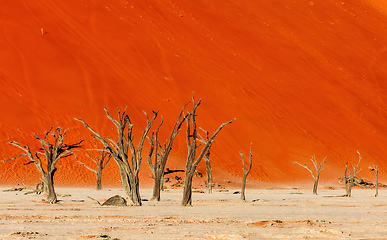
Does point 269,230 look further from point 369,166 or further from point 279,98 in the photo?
point 279,98

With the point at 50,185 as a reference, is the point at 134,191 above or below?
below

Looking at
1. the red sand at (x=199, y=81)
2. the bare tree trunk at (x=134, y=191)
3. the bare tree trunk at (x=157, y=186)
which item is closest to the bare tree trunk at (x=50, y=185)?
the bare tree trunk at (x=134, y=191)

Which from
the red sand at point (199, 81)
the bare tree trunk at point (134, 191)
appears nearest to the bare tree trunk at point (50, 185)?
the bare tree trunk at point (134, 191)

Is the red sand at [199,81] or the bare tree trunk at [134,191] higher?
the red sand at [199,81]

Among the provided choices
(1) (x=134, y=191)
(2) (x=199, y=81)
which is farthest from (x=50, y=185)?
(2) (x=199, y=81)

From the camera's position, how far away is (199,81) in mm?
58562

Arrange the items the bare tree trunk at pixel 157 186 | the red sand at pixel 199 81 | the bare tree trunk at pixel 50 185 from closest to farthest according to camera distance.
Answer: the bare tree trunk at pixel 50 185 < the bare tree trunk at pixel 157 186 < the red sand at pixel 199 81

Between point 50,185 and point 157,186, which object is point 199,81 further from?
point 50,185

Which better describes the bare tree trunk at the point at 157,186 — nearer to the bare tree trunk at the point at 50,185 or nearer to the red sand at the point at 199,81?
the bare tree trunk at the point at 50,185

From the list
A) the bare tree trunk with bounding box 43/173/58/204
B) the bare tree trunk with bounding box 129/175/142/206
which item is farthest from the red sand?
the bare tree trunk with bounding box 129/175/142/206

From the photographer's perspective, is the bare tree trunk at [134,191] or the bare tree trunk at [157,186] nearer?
the bare tree trunk at [134,191]

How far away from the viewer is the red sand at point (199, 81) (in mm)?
51156

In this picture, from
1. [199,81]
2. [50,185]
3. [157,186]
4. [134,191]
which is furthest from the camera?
[199,81]

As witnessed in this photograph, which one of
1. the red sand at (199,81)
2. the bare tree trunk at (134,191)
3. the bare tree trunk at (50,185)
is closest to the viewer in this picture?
the bare tree trunk at (134,191)
